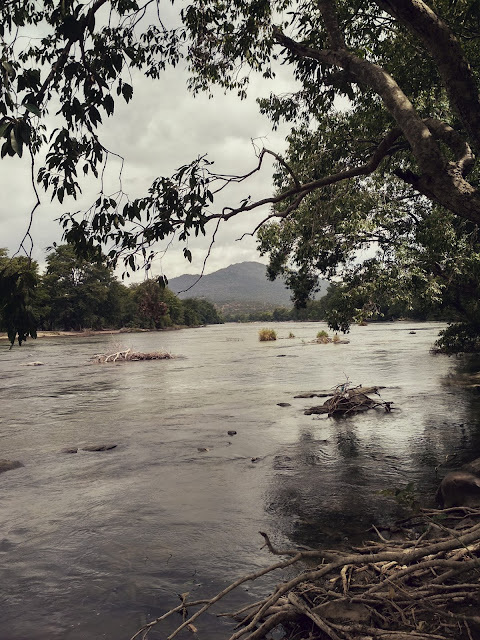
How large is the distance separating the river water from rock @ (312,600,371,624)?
1.13 metres

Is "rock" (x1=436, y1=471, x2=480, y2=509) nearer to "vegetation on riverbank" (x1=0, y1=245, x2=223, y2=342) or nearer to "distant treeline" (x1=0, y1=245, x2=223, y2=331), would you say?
"vegetation on riverbank" (x1=0, y1=245, x2=223, y2=342)

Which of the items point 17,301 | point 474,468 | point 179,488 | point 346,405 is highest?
point 17,301

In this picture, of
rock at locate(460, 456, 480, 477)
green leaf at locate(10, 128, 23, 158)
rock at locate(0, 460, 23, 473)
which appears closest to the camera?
green leaf at locate(10, 128, 23, 158)

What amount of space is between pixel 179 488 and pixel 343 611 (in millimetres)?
5542

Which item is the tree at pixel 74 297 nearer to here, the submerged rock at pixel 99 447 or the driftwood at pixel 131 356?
the driftwood at pixel 131 356

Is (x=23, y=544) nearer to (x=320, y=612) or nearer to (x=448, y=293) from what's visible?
(x=320, y=612)

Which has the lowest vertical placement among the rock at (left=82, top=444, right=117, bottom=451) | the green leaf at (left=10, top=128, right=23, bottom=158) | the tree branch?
the rock at (left=82, top=444, right=117, bottom=451)

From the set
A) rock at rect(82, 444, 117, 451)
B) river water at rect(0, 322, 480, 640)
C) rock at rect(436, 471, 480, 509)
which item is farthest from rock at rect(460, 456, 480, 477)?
rock at rect(82, 444, 117, 451)

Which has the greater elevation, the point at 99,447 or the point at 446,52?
the point at 446,52

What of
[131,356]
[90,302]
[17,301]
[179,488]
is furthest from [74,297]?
Answer: [17,301]

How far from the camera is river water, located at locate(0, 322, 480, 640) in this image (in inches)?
231

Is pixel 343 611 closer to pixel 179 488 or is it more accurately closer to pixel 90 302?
pixel 179 488

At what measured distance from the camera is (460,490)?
24.6 feet

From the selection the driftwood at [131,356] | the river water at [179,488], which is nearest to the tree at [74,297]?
the driftwood at [131,356]
